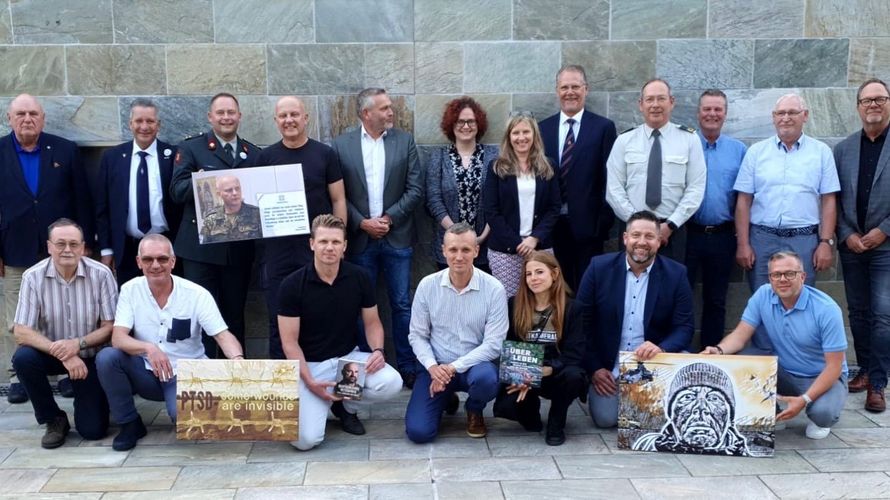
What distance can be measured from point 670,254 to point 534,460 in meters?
2.03

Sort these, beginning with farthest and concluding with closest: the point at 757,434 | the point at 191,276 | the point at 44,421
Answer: the point at 191,276 < the point at 44,421 < the point at 757,434

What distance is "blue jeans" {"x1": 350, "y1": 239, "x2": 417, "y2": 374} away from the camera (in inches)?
227

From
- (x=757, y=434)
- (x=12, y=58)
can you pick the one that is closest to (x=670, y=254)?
(x=757, y=434)

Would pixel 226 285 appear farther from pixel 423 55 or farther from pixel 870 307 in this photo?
pixel 870 307

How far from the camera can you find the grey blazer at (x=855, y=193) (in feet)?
17.7

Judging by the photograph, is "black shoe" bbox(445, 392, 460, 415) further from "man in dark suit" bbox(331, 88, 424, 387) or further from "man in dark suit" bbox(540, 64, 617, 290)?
"man in dark suit" bbox(540, 64, 617, 290)

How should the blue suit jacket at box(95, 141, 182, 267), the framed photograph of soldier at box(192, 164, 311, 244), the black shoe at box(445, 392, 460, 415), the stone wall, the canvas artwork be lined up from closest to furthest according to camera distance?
the canvas artwork, the black shoe at box(445, 392, 460, 415), the framed photograph of soldier at box(192, 164, 311, 244), the blue suit jacket at box(95, 141, 182, 267), the stone wall

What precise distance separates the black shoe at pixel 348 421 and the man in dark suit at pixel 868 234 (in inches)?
126

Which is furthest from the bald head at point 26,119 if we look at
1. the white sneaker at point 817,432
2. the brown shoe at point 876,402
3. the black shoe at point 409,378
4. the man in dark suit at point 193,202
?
the brown shoe at point 876,402

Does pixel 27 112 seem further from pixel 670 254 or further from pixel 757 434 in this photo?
pixel 757 434

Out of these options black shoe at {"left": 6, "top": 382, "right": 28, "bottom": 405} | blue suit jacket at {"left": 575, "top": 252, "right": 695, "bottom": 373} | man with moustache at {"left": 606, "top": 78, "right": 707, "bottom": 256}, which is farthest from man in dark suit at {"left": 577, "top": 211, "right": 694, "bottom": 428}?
black shoe at {"left": 6, "top": 382, "right": 28, "bottom": 405}

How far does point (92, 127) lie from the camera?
6086 millimetres

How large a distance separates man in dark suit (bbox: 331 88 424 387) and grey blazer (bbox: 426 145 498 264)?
3.7 inches

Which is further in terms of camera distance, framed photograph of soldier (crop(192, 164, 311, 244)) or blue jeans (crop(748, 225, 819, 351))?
blue jeans (crop(748, 225, 819, 351))
